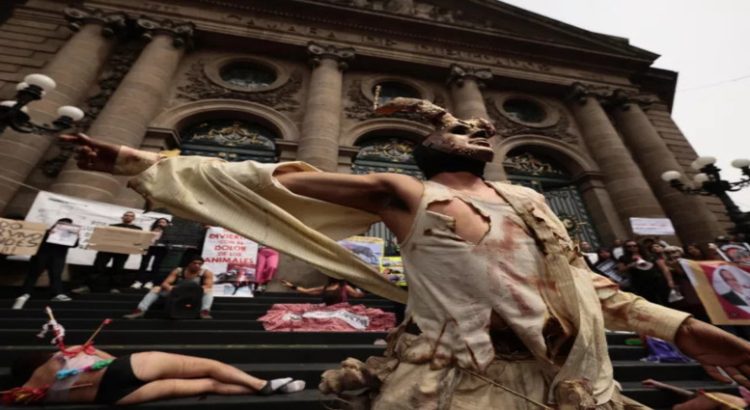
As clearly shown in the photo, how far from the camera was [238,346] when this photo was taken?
12.5 ft

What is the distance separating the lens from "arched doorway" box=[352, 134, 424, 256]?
1149cm

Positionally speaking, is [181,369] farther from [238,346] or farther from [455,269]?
[455,269]

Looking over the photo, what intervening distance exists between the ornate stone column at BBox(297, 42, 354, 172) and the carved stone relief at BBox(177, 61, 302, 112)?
2.44 ft

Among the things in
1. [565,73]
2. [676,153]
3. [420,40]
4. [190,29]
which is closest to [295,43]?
[190,29]

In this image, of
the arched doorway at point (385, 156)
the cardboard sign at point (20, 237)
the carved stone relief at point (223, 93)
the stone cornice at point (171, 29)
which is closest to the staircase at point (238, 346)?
the cardboard sign at point (20, 237)

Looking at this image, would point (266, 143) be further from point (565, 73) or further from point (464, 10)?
point (565, 73)

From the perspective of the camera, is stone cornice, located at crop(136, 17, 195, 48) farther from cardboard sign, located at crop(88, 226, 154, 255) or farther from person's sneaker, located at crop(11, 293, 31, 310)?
person's sneaker, located at crop(11, 293, 31, 310)

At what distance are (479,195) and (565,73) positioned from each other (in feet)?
54.5

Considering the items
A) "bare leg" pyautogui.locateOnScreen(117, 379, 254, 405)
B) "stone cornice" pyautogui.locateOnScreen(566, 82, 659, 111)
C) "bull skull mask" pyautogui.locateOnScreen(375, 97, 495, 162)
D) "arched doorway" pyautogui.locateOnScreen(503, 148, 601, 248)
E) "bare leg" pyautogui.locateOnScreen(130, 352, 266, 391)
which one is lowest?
"bare leg" pyautogui.locateOnScreen(117, 379, 254, 405)

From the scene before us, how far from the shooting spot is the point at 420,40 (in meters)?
14.1

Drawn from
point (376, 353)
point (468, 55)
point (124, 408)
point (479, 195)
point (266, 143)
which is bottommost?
point (124, 408)

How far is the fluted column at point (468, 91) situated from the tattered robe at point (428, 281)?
35.1ft

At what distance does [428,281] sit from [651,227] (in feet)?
36.4

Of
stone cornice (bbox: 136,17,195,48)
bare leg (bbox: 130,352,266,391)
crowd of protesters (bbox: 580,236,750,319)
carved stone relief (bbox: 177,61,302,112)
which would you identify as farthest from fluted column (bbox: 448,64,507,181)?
bare leg (bbox: 130,352,266,391)
